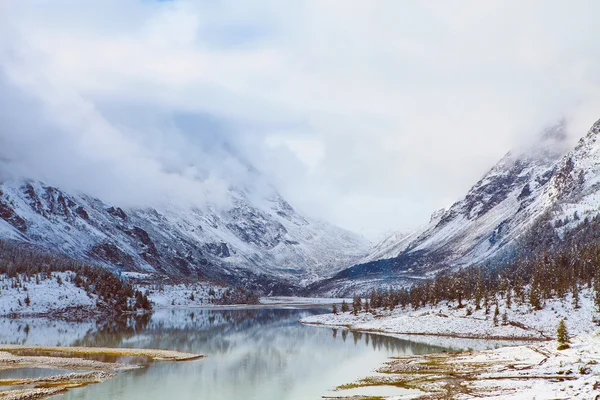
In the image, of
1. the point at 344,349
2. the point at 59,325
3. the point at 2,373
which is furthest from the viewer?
the point at 59,325

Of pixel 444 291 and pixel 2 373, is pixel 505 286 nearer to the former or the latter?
pixel 444 291

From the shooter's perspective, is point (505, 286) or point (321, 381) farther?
point (505, 286)

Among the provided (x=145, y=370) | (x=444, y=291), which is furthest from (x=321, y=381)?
(x=444, y=291)

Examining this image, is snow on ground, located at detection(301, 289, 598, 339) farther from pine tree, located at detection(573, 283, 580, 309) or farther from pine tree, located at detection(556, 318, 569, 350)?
pine tree, located at detection(556, 318, 569, 350)

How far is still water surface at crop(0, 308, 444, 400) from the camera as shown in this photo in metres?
64.1

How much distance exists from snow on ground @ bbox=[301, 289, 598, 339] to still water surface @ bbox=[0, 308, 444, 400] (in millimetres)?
13402

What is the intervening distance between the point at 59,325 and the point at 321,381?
4636 inches

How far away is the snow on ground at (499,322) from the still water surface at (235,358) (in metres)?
13.4

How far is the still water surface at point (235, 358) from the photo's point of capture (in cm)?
6406

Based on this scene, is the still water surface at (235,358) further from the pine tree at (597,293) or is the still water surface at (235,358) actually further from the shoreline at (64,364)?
the pine tree at (597,293)

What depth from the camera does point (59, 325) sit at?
163125mm

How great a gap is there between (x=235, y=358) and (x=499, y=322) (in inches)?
2642

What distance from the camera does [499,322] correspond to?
131000 millimetres

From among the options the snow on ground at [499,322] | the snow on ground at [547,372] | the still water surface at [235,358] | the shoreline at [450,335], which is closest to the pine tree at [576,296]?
the snow on ground at [499,322]
